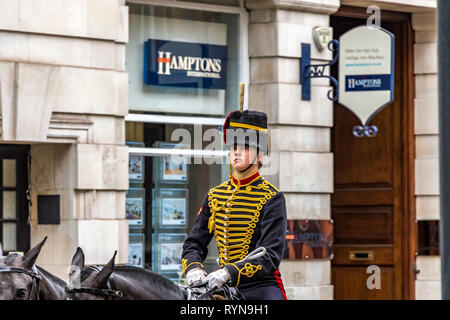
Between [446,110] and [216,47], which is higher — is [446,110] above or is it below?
below

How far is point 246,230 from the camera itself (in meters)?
5.00

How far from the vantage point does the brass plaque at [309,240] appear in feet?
35.5

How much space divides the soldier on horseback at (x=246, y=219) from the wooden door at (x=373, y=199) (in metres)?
6.83

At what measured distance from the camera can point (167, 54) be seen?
10.3m

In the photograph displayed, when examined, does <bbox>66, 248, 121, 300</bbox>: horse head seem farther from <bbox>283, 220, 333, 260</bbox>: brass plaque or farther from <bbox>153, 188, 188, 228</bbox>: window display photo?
<bbox>283, 220, 333, 260</bbox>: brass plaque

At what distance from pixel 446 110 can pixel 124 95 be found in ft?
20.8

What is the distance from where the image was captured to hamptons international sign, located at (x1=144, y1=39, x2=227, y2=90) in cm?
1016

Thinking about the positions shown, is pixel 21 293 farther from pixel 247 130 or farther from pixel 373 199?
pixel 373 199

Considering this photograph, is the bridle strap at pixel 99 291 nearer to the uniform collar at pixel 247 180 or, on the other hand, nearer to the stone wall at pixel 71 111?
the uniform collar at pixel 247 180

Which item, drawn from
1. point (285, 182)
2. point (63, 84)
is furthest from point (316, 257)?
point (63, 84)

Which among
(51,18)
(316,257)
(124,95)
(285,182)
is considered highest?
(51,18)
